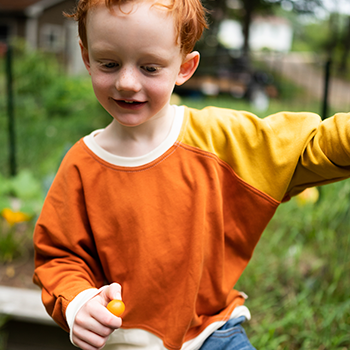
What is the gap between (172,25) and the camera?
0.98 m

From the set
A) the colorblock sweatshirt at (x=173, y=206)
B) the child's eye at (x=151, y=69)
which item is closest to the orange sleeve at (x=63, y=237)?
the colorblock sweatshirt at (x=173, y=206)

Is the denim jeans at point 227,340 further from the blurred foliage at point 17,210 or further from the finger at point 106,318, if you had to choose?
the blurred foliage at point 17,210

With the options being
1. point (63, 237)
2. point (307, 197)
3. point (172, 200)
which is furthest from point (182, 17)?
point (307, 197)

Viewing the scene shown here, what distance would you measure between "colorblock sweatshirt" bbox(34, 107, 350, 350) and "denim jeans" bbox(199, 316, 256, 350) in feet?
0.15

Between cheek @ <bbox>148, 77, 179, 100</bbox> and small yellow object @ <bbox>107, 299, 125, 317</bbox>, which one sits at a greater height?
cheek @ <bbox>148, 77, 179, 100</bbox>

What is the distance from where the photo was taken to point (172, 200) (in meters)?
1.13

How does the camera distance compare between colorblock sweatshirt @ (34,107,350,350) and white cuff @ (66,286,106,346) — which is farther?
colorblock sweatshirt @ (34,107,350,350)

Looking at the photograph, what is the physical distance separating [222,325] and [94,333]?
1.42ft

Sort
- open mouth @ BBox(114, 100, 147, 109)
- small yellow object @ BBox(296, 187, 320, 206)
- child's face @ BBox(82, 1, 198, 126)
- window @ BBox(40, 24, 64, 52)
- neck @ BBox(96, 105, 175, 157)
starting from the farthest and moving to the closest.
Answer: window @ BBox(40, 24, 64, 52) → small yellow object @ BBox(296, 187, 320, 206) → neck @ BBox(96, 105, 175, 157) → open mouth @ BBox(114, 100, 147, 109) → child's face @ BBox(82, 1, 198, 126)

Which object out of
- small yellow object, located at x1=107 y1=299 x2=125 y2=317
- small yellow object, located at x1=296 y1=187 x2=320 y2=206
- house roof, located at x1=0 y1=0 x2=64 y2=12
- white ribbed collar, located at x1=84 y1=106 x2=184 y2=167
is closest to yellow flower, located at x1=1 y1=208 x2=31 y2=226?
white ribbed collar, located at x1=84 y1=106 x2=184 y2=167

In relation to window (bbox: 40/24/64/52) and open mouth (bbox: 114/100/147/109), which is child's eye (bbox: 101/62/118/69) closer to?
open mouth (bbox: 114/100/147/109)

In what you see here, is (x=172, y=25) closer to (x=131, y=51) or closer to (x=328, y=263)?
(x=131, y=51)

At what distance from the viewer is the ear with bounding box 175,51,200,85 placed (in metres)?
1.12

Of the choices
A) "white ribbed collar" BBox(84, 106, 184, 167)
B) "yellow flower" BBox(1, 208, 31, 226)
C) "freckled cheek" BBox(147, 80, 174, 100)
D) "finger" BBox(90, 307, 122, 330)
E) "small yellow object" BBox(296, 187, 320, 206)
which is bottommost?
"yellow flower" BBox(1, 208, 31, 226)
